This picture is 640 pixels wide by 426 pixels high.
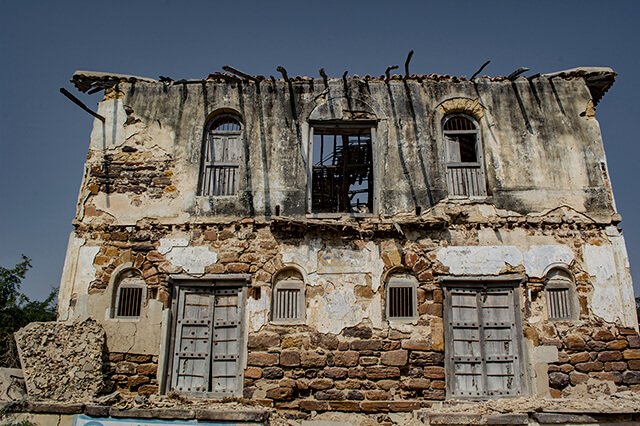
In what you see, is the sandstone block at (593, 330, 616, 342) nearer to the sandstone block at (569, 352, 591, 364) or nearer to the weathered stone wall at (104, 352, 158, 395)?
the sandstone block at (569, 352, 591, 364)

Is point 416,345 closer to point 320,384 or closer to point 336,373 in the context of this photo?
point 336,373

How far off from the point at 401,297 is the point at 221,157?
4.31m

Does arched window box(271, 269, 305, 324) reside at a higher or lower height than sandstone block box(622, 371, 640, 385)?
higher

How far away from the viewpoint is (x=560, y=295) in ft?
33.4

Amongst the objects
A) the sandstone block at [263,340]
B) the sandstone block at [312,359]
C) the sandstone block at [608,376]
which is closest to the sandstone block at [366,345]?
the sandstone block at [312,359]

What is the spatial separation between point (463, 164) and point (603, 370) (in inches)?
167

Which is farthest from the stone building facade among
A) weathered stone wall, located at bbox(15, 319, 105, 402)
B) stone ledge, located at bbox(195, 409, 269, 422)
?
stone ledge, located at bbox(195, 409, 269, 422)

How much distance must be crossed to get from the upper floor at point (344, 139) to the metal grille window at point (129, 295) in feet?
3.59

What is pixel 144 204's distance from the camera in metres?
10.9

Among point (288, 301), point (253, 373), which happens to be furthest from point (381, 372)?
point (253, 373)

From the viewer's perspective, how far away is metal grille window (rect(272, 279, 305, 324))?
10.2 m

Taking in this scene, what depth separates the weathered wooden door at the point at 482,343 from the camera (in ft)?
32.0

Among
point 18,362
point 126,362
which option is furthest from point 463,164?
point 18,362

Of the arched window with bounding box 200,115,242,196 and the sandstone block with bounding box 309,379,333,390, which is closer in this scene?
the sandstone block with bounding box 309,379,333,390
